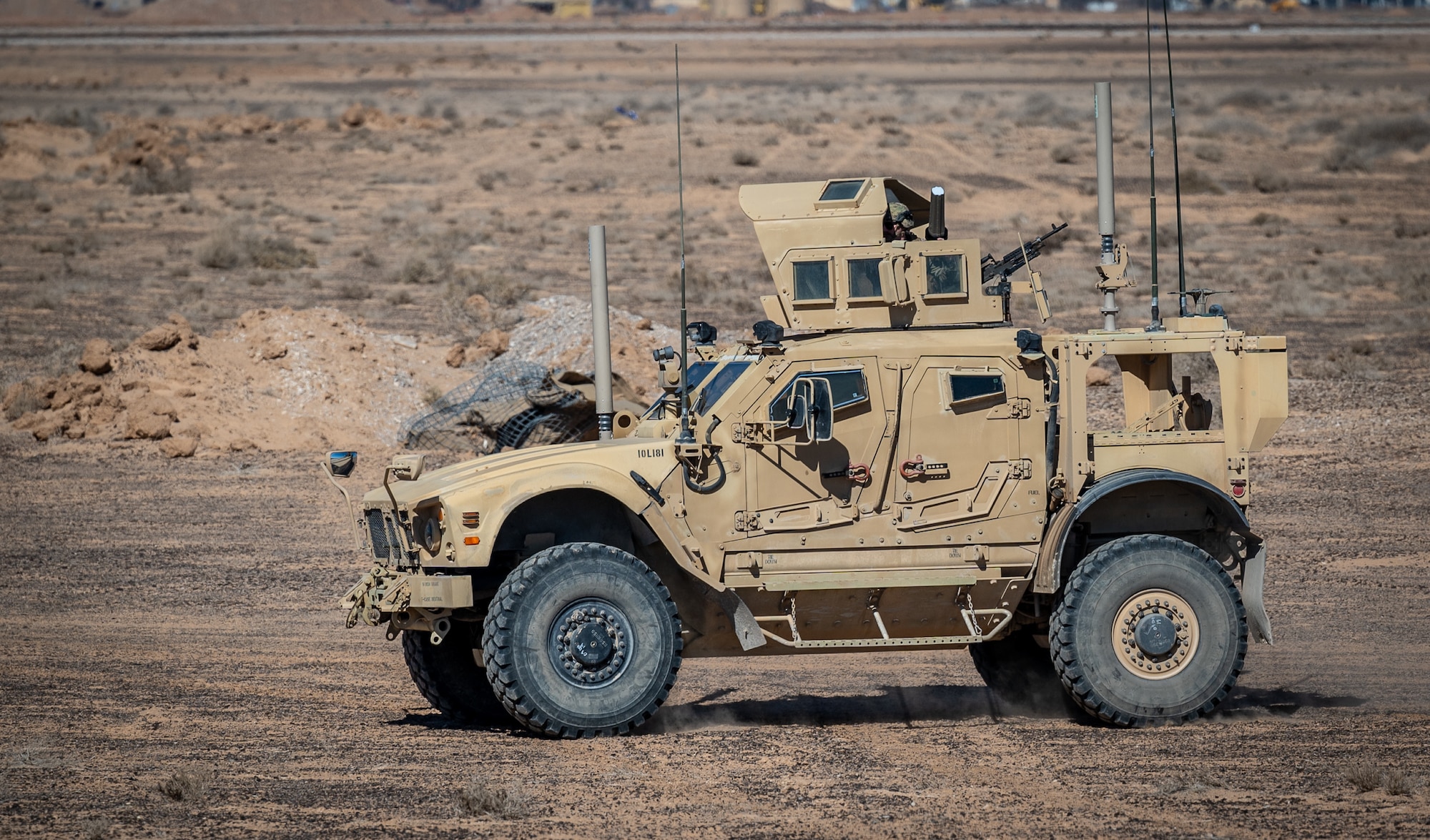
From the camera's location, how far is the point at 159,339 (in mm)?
24469

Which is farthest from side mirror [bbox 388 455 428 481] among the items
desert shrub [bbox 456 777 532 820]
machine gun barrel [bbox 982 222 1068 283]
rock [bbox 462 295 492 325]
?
rock [bbox 462 295 492 325]

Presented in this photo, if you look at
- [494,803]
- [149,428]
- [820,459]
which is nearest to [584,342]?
[149,428]

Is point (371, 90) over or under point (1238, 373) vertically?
over

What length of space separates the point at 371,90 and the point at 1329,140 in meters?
33.4

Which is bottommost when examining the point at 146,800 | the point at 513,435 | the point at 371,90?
the point at 146,800

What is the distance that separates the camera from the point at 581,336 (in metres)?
25.2

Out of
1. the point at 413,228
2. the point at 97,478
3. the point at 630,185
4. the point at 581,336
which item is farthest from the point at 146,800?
the point at 630,185

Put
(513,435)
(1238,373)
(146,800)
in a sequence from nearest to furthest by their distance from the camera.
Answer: (146,800), (1238,373), (513,435)

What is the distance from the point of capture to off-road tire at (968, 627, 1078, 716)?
11688 millimetres

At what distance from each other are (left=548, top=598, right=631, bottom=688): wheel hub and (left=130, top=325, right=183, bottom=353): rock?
1630cm

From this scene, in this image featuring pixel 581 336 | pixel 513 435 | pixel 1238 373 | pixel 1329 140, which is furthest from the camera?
pixel 1329 140

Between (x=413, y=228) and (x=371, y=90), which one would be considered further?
(x=371, y=90)

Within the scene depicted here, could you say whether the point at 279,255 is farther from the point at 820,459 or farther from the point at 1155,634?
the point at 1155,634

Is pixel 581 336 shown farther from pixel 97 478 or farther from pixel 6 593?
pixel 6 593
